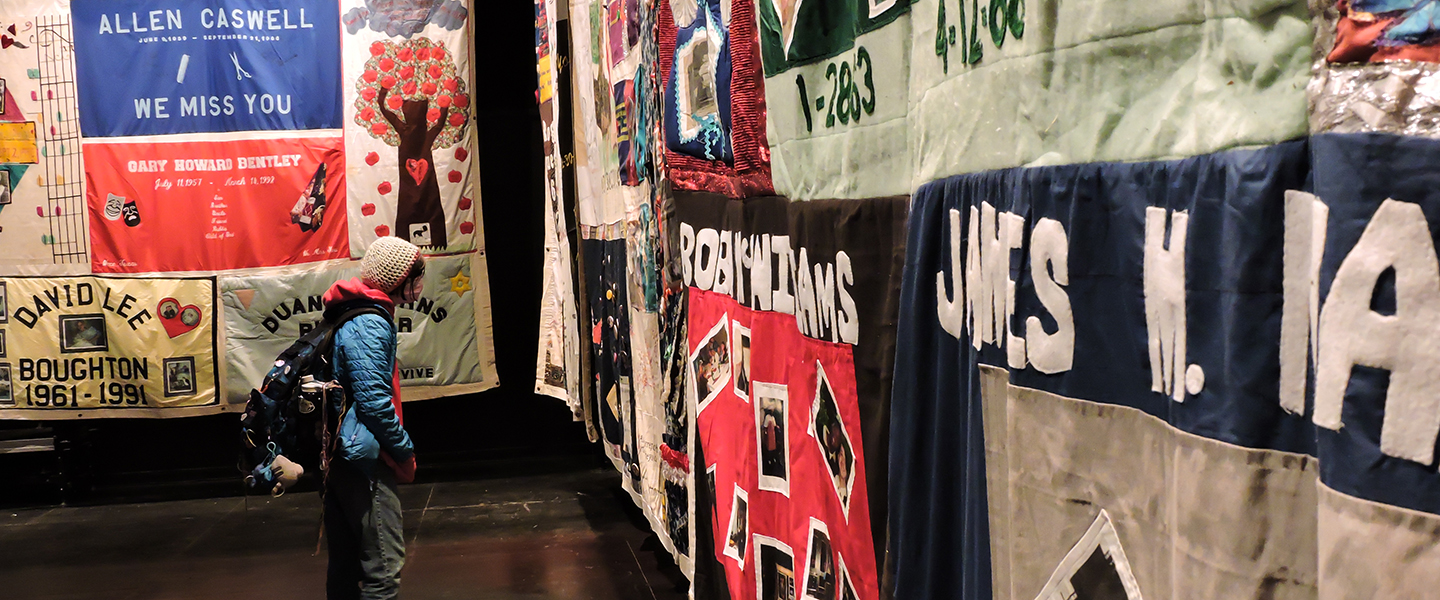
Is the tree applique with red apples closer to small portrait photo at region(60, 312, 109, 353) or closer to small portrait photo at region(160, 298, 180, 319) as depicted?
small portrait photo at region(160, 298, 180, 319)

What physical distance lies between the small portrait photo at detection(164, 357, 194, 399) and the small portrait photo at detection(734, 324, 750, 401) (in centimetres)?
467

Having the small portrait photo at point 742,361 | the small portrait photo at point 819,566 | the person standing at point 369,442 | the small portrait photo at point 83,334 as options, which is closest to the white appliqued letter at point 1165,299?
the small portrait photo at point 819,566

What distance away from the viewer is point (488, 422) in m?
6.53

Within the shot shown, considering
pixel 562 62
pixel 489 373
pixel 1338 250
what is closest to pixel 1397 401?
pixel 1338 250

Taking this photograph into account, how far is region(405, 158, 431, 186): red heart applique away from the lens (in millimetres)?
5883

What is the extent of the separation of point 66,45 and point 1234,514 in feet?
21.0

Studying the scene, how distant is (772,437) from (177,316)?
4.89 meters

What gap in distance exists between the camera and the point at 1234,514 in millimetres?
678

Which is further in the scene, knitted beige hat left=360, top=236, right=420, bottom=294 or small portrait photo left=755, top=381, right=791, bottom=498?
knitted beige hat left=360, top=236, right=420, bottom=294

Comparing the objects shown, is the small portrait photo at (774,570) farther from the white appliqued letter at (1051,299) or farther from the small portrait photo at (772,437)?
the white appliqued letter at (1051,299)

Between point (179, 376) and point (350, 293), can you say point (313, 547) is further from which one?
point (350, 293)

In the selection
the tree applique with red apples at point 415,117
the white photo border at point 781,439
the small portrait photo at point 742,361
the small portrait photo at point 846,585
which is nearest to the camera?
the small portrait photo at point 846,585

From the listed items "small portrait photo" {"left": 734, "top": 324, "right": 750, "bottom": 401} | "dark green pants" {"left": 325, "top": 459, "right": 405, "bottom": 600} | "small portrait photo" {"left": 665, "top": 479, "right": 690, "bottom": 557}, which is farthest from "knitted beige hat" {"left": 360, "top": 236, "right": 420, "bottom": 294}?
"small portrait photo" {"left": 734, "top": 324, "right": 750, "bottom": 401}

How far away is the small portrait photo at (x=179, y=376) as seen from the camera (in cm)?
576
